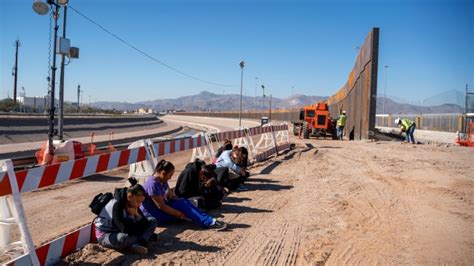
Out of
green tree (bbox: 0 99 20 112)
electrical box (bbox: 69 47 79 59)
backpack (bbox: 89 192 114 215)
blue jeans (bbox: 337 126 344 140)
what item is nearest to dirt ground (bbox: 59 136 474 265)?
backpack (bbox: 89 192 114 215)

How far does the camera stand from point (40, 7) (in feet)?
41.6

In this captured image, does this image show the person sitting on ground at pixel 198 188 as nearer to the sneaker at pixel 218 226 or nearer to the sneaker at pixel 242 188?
the sneaker at pixel 218 226

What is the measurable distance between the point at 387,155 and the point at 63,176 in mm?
14413

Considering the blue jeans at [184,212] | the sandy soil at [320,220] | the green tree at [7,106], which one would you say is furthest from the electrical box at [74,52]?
the green tree at [7,106]

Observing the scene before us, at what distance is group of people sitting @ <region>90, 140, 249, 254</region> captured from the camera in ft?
18.1

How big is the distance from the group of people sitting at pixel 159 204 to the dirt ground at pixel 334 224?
182 millimetres

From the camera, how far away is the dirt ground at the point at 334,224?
18.4 feet

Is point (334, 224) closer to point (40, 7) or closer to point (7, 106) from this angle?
point (40, 7)

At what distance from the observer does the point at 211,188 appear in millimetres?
8188

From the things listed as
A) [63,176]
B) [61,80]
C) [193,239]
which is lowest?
[193,239]

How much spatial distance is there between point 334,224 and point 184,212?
2406mm

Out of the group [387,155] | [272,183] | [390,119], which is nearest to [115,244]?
[272,183]

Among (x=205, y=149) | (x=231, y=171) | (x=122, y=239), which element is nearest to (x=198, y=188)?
(x=231, y=171)

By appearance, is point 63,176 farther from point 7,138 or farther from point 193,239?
point 7,138
